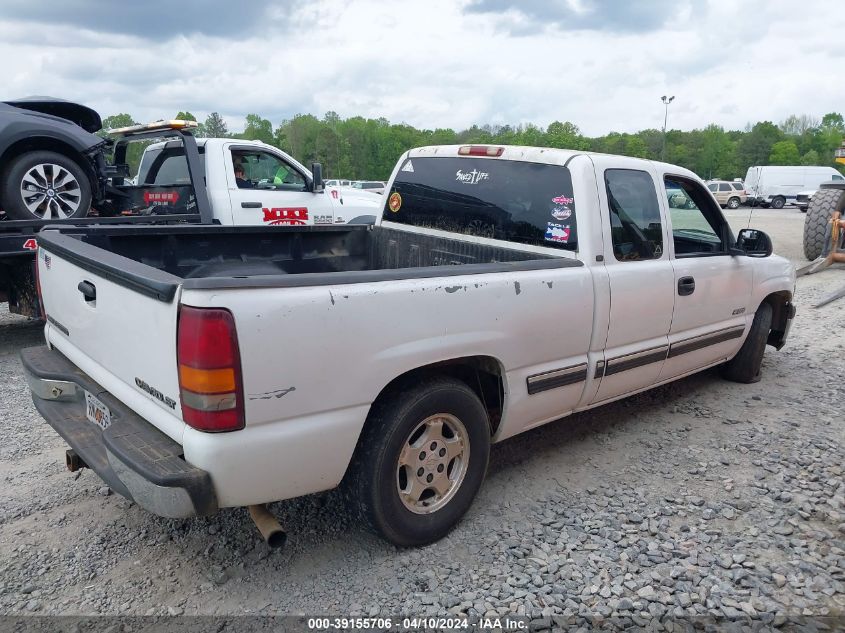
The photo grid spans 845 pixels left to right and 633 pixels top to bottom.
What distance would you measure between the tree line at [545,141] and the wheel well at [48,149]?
220 ft

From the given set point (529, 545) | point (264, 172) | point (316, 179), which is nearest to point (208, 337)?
point (529, 545)

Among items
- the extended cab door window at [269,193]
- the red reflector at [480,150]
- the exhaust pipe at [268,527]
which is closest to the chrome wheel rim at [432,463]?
the exhaust pipe at [268,527]

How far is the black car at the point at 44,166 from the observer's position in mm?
6445

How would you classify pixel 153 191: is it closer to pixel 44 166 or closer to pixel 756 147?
pixel 44 166

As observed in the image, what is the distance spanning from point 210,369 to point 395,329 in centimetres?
75

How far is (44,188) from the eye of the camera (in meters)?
6.65

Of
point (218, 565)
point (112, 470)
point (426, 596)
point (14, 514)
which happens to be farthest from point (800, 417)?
point (14, 514)

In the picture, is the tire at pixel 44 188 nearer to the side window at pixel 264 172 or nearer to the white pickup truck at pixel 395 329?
the side window at pixel 264 172

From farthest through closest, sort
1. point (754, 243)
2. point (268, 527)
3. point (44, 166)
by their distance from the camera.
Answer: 1. point (44, 166)
2. point (754, 243)
3. point (268, 527)

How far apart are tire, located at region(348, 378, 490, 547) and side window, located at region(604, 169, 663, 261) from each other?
1385 mm

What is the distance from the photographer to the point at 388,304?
2.65 m

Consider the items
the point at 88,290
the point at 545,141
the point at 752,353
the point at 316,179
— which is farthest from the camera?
the point at 545,141

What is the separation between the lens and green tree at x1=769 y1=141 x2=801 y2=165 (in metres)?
85.0

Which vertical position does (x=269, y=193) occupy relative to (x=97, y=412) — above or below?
above
